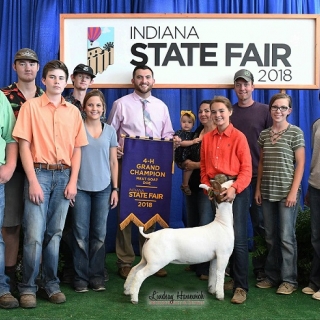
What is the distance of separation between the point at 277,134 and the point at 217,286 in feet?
3.63

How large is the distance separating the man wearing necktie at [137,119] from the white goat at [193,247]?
724 mm

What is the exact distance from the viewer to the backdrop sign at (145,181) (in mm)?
3730

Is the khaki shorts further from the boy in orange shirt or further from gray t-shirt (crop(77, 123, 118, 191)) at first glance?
gray t-shirt (crop(77, 123, 118, 191))

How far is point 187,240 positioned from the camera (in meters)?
3.05

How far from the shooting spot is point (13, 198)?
10.0 feet

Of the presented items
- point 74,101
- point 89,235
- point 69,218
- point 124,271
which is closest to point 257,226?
point 124,271

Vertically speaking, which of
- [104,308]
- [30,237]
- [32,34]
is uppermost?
[32,34]

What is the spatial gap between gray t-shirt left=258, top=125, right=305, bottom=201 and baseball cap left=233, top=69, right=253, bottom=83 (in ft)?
2.28

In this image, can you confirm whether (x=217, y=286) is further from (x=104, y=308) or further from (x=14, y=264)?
(x=14, y=264)

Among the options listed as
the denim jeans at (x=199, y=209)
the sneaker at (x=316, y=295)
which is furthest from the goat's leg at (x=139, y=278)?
the sneaker at (x=316, y=295)

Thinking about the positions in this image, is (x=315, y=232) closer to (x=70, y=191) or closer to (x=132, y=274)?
(x=132, y=274)

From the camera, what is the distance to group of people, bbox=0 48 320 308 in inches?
114

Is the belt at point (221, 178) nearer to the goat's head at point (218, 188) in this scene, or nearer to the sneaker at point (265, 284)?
the goat's head at point (218, 188)

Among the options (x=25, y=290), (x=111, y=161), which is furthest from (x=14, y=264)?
(x=111, y=161)
